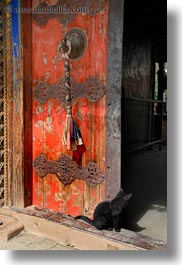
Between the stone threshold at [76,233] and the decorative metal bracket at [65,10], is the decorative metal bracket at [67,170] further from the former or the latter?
the decorative metal bracket at [65,10]

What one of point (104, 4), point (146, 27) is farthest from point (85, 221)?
point (146, 27)

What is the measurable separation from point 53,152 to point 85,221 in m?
0.70

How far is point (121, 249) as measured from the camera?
1.98m

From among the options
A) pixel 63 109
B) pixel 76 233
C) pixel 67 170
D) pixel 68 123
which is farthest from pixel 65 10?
pixel 76 233

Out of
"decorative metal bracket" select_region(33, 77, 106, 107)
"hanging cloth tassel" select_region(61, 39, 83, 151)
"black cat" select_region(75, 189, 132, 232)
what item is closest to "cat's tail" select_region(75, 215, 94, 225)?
"black cat" select_region(75, 189, 132, 232)

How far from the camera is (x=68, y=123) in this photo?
2.26 metres

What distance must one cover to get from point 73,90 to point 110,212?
42.5 inches

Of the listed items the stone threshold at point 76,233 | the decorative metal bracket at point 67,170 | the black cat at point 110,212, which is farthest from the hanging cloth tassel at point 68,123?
the stone threshold at point 76,233

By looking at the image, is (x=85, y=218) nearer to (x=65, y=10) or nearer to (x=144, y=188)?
(x=144, y=188)

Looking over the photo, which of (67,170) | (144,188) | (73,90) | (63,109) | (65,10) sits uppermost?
(65,10)

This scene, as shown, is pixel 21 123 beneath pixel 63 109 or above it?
beneath

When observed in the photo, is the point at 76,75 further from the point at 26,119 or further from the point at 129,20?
the point at 129,20

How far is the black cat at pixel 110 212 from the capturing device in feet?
6.91

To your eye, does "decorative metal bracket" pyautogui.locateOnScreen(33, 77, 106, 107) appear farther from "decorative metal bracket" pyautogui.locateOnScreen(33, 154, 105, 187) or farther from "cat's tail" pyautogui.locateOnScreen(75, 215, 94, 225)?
"cat's tail" pyautogui.locateOnScreen(75, 215, 94, 225)
